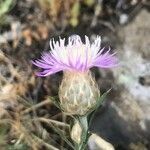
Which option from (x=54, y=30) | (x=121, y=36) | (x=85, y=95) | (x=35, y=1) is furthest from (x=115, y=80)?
(x=85, y=95)

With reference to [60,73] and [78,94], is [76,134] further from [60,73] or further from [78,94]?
[60,73]

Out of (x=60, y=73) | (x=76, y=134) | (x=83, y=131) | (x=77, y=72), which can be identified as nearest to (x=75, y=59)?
(x=77, y=72)

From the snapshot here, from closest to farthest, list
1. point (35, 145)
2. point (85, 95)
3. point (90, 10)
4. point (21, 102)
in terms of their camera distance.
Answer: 1. point (85, 95)
2. point (35, 145)
3. point (21, 102)
4. point (90, 10)

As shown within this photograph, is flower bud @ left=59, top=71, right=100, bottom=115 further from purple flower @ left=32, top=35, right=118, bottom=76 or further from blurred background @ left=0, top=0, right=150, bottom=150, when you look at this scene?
blurred background @ left=0, top=0, right=150, bottom=150

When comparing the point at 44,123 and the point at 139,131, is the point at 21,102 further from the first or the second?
the point at 139,131

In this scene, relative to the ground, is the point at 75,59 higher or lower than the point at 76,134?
higher

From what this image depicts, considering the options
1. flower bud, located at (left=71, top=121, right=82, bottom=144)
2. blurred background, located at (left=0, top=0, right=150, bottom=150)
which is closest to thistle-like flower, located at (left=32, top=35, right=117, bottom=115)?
flower bud, located at (left=71, top=121, right=82, bottom=144)

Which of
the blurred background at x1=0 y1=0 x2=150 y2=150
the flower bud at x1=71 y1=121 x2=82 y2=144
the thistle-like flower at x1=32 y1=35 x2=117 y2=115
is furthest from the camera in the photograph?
the blurred background at x1=0 y1=0 x2=150 y2=150
